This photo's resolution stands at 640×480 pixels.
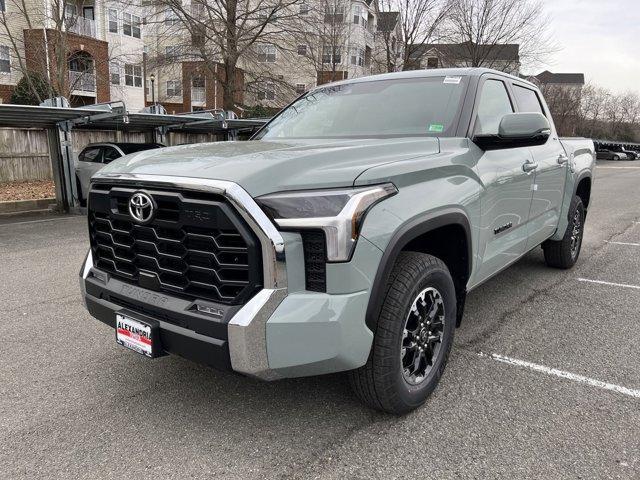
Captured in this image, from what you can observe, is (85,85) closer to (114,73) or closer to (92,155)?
(114,73)

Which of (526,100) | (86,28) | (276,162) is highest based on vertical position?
(86,28)

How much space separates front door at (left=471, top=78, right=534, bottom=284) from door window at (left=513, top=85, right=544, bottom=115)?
271mm

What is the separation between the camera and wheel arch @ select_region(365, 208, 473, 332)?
7.63ft

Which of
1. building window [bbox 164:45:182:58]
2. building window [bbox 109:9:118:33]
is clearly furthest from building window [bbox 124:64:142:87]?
building window [bbox 164:45:182:58]

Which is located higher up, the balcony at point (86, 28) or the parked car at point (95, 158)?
the balcony at point (86, 28)

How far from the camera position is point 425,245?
10.0 ft

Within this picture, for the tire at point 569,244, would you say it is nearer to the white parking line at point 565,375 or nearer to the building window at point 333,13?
the white parking line at point 565,375

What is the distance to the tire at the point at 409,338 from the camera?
246 centimetres

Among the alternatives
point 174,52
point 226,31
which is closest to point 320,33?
point 226,31

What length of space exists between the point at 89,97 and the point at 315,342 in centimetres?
3599

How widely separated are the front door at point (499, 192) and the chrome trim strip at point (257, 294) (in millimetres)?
1631

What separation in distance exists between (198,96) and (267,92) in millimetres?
22349

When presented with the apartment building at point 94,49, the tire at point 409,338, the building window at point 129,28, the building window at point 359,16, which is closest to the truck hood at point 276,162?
the tire at point 409,338

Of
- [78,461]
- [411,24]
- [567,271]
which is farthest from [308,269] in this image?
[411,24]
